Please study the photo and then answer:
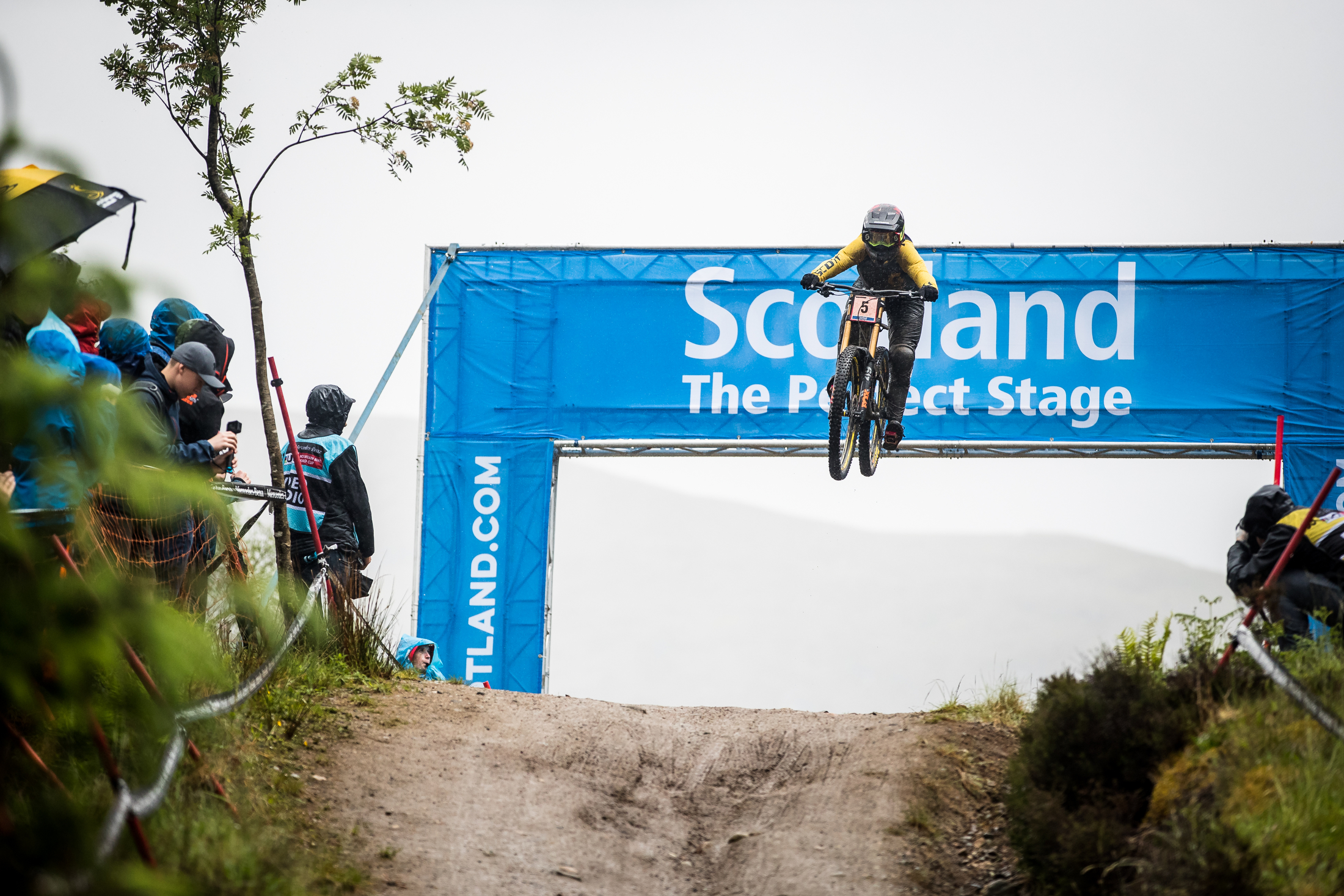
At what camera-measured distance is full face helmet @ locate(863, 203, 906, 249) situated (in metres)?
9.05

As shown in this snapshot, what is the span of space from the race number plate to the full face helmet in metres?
0.47

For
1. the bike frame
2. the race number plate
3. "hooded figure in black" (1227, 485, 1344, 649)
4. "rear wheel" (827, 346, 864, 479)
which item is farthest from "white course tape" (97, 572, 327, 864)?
the race number plate

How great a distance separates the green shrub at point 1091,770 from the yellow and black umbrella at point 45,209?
13.2ft

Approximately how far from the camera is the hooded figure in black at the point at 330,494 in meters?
7.54

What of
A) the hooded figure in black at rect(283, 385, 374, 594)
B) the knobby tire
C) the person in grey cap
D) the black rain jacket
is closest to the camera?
the person in grey cap

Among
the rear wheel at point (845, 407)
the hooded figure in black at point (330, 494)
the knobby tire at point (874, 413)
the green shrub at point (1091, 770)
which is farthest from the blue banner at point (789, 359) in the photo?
the green shrub at point (1091, 770)

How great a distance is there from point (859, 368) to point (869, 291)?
25.1 inches

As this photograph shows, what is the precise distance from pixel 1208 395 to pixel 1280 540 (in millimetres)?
6350

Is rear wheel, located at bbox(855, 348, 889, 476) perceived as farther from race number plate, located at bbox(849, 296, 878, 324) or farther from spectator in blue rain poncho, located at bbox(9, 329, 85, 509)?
spectator in blue rain poncho, located at bbox(9, 329, 85, 509)

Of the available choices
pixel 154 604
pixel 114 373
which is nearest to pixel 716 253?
pixel 114 373

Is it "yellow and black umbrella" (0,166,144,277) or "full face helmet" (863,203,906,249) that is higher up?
"full face helmet" (863,203,906,249)

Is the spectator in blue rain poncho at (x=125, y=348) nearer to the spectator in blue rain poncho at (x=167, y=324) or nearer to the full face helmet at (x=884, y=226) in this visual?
the spectator in blue rain poncho at (x=167, y=324)

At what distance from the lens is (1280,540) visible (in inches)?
238

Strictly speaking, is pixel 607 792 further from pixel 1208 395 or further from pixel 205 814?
pixel 1208 395
